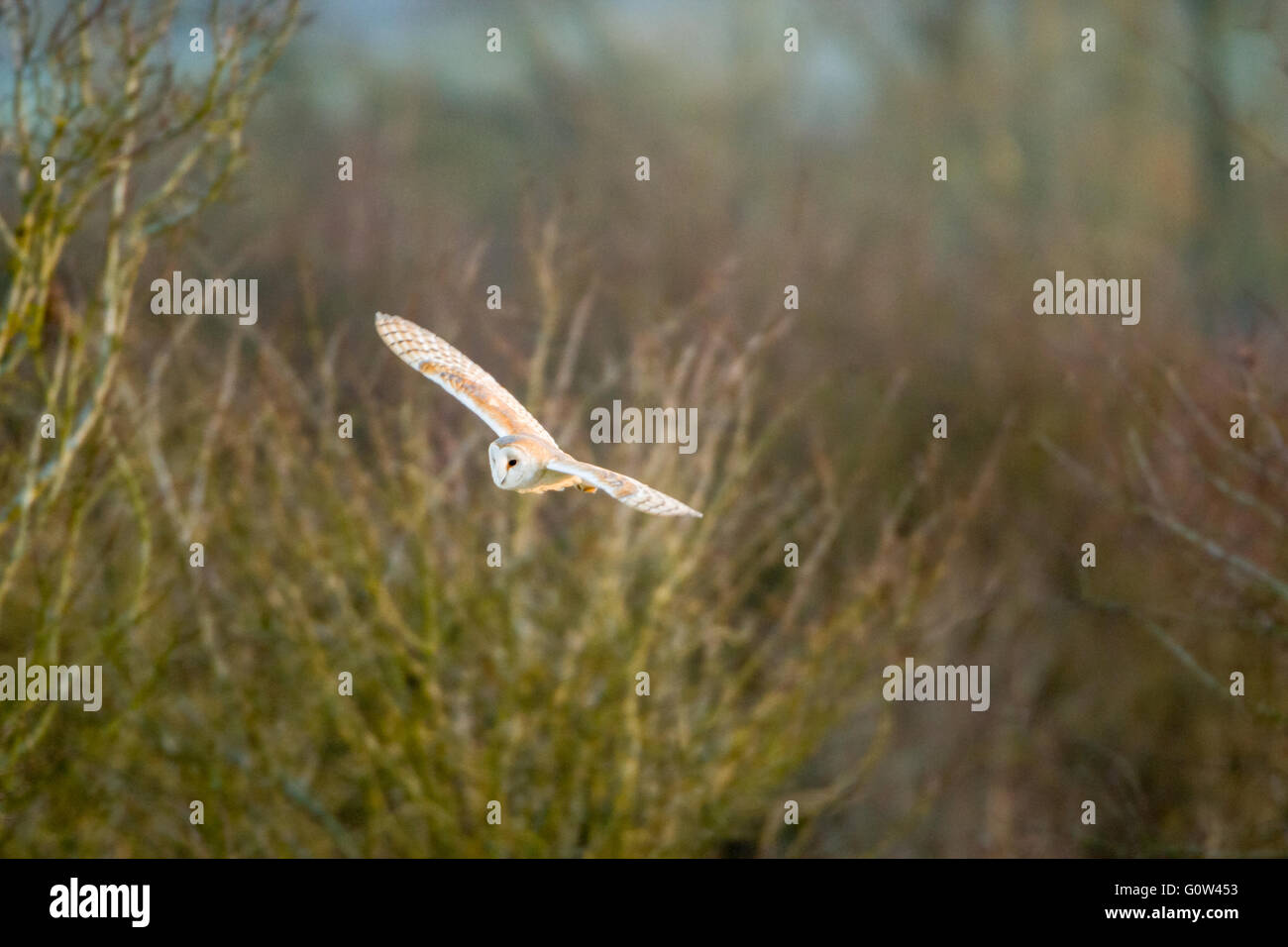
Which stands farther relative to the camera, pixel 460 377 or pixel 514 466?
pixel 460 377

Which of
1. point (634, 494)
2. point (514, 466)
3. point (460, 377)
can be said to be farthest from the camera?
point (460, 377)

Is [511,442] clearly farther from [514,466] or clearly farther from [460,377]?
[460,377]

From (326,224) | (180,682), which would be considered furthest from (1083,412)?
(180,682)

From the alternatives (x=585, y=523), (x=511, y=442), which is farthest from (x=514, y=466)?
(x=585, y=523)

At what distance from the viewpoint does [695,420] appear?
1110 cm

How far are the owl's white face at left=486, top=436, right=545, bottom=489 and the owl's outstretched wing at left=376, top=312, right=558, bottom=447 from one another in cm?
28

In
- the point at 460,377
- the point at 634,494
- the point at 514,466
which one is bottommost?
the point at 634,494

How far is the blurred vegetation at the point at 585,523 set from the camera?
8398 millimetres

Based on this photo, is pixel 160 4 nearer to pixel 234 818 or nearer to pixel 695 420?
pixel 695 420

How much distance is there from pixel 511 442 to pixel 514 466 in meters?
0.10

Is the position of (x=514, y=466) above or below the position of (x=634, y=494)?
above

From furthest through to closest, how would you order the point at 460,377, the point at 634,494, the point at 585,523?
1. the point at 585,523
2. the point at 460,377
3. the point at 634,494

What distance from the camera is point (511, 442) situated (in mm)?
5543
